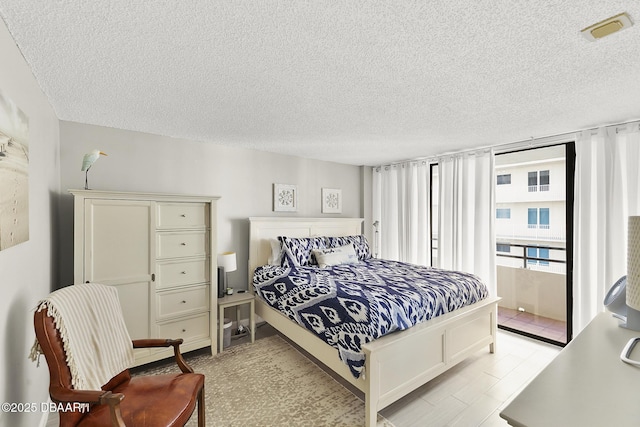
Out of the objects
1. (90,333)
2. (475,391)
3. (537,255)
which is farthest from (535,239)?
(90,333)

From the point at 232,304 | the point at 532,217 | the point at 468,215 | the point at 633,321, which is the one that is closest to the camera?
the point at 633,321

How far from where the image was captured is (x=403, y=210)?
467 centimetres

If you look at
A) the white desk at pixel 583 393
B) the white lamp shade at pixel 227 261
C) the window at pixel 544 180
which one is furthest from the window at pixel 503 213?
the white lamp shade at pixel 227 261

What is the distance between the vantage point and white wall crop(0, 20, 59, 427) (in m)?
1.34

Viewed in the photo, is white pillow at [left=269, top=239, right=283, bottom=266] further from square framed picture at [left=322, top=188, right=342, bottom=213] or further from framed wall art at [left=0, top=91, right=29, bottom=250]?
framed wall art at [left=0, top=91, right=29, bottom=250]

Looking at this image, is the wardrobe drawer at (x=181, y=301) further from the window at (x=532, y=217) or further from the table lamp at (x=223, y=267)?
the window at (x=532, y=217)

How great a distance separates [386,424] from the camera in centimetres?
201

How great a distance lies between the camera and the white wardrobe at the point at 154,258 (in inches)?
93.5

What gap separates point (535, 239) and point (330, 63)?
342cm

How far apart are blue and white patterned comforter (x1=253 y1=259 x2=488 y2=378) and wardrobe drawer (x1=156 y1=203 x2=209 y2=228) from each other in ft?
3.40

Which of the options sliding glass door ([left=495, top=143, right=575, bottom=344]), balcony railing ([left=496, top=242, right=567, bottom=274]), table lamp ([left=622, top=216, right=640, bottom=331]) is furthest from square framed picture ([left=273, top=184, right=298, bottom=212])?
→ table lamp ([left=622, top=216, right=640, bottom=331])

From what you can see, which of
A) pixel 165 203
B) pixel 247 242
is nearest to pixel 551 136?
pixel 247 242

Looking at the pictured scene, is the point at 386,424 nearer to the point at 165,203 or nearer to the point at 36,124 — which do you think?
the point at 165,203

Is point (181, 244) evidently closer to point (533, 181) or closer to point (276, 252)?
point (276, 252)
